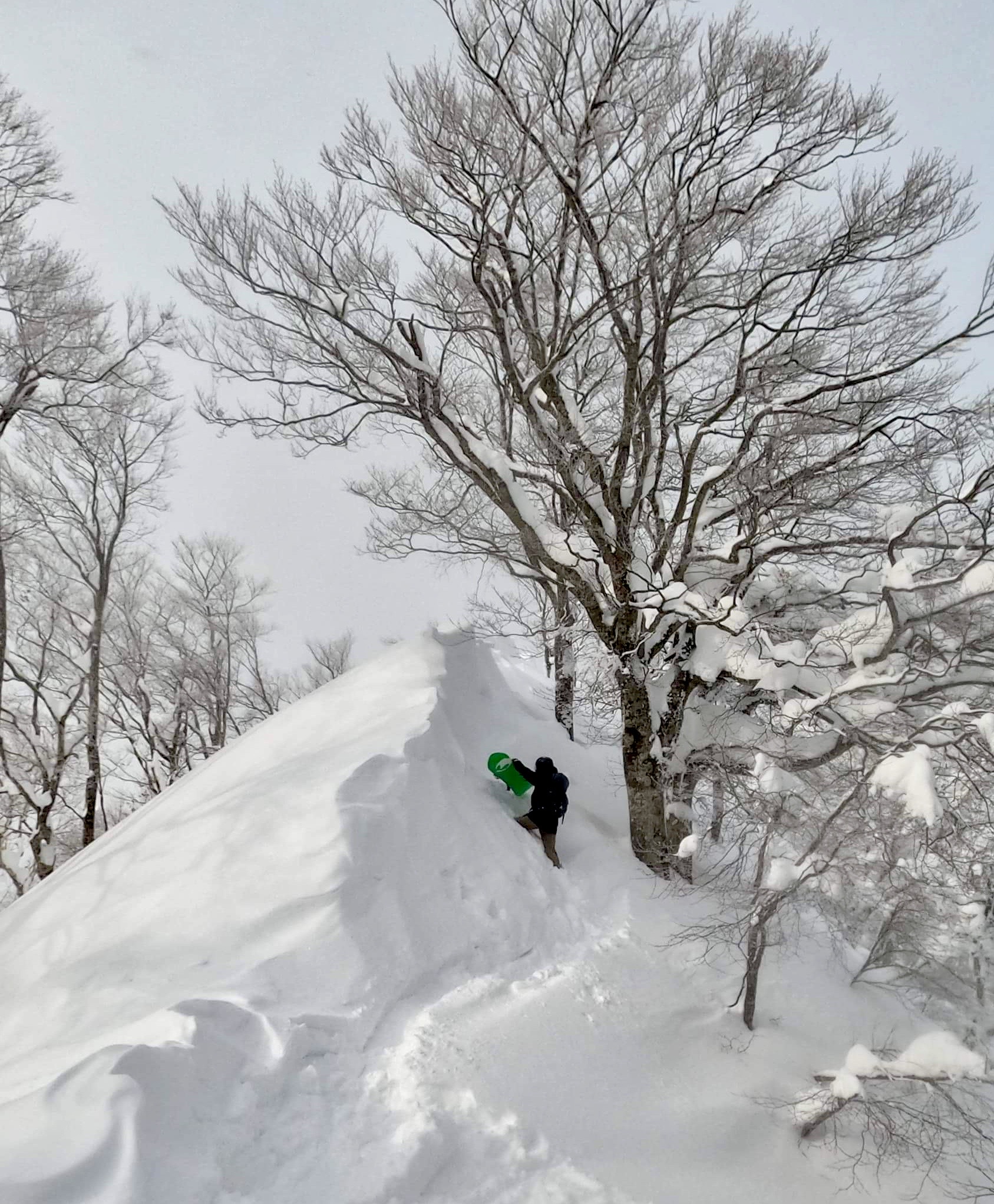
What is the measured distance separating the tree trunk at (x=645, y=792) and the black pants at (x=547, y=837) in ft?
3.84

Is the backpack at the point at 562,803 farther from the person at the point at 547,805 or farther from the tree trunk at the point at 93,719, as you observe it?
the tree trunk at the point at 93,719

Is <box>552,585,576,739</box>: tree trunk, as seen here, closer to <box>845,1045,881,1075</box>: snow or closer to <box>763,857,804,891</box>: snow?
<box>763,857,804,891</box>: snow

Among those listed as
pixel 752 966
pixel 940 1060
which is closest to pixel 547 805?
pixel 752 966

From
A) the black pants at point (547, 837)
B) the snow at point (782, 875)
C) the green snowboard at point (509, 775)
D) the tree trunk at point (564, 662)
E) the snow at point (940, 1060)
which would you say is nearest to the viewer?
the snow at point (940, 1060)

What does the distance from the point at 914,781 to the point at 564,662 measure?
729 cm

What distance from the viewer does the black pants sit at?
20.6 feet

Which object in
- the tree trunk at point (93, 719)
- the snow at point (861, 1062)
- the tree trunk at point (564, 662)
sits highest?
the tree trunk at point (93, 719)

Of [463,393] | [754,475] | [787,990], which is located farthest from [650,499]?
[787,990]

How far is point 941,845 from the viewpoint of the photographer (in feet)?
14.5

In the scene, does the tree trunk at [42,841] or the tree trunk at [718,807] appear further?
the tree trunk at [42,841]

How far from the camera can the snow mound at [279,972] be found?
2682mm

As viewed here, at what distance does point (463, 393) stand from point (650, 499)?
131 inches

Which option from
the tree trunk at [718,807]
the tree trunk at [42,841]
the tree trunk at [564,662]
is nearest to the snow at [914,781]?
the tree trunk at [718,807]

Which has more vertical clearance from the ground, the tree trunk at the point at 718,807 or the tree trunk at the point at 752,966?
the tree trunk at the point at 718,807
